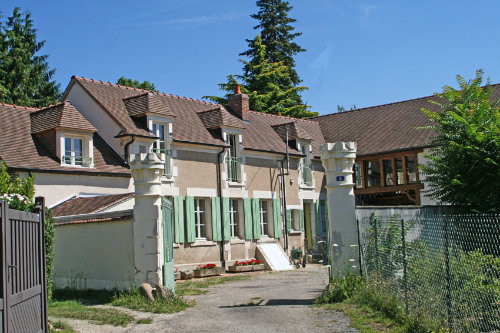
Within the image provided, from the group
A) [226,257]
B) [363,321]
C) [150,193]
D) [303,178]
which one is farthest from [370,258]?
[303,178]

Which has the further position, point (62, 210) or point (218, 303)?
point (62, 210)

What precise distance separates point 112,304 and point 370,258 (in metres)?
5.04

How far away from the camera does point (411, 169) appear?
2619 centimetres

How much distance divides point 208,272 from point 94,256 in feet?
20.7

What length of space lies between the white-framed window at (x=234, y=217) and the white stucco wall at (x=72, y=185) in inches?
168

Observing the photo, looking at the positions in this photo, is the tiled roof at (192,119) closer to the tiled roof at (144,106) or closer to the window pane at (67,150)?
the tiled roof at (144,106)

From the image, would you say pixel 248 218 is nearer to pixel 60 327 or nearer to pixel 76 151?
pixel 76 151

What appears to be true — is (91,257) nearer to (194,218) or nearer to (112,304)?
(112,304)

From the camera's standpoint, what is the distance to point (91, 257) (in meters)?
13.2

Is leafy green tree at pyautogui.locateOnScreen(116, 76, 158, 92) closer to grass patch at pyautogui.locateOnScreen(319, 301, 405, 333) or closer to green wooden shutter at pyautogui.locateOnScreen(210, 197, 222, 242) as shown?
green wooden shutter at pyautogui.locateOnScreen(210, 197, 222, 242)

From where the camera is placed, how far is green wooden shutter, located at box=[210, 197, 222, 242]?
20.1 m

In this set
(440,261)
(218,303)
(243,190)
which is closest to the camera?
(440,261)

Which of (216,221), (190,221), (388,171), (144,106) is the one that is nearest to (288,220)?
(216,221)

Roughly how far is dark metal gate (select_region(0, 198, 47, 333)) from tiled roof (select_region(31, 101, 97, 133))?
1119 centimetres
